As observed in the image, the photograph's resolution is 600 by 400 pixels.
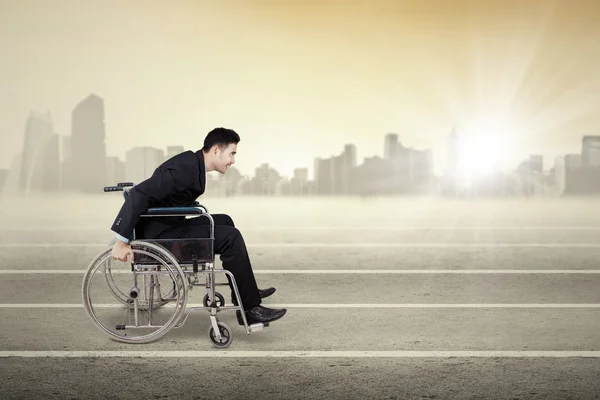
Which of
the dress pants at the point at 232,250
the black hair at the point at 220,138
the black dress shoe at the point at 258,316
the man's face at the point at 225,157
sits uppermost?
the black hair at the point at 220,138

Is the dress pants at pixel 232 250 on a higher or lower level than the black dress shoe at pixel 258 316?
higher

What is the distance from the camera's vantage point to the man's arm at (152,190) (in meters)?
5.67

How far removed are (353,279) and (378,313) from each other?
2069 mm

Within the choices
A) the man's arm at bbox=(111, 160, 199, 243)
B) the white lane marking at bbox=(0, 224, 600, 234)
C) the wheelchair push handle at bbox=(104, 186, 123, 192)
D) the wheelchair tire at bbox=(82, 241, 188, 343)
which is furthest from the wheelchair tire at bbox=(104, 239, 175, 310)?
the white lane marking at bbox=(0, 224, 600, 234)

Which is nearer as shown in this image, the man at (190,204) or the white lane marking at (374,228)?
the man at (190,204)

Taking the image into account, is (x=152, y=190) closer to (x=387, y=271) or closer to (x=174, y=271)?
(x=174, y=271)

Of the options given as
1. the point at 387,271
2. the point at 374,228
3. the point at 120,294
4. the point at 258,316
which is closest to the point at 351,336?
the point at 258,316

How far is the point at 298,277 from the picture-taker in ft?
30.1

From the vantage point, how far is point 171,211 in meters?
5.73

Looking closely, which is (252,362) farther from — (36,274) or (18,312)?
(36,274)

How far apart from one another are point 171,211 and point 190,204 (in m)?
0.34

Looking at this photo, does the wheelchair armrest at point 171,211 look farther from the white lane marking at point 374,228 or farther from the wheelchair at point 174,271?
the white lane marking at point 374,228

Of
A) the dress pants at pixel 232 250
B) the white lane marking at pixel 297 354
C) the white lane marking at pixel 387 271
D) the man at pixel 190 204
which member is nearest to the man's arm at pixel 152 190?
the man at pixel 190 204

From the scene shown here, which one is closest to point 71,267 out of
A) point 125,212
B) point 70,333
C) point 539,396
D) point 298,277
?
point 298,277
